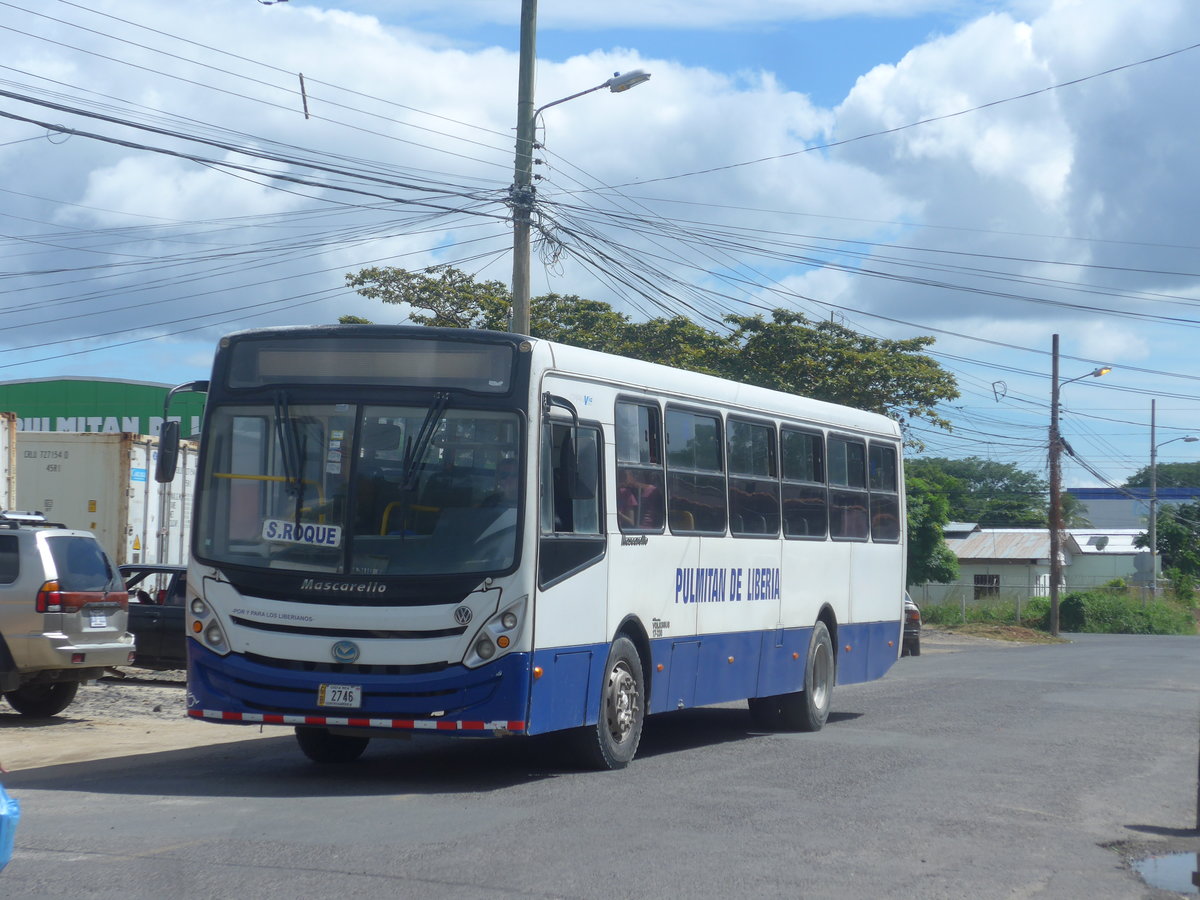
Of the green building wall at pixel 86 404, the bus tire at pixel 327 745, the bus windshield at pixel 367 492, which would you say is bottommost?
the bus tire at pixel 327 745

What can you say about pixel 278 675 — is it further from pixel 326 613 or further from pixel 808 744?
pixel 808 744

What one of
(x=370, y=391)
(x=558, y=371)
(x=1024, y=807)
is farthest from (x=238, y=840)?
(x=1024, y=807)

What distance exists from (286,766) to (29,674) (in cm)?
386

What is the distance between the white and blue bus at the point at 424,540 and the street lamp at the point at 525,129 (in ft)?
26.4

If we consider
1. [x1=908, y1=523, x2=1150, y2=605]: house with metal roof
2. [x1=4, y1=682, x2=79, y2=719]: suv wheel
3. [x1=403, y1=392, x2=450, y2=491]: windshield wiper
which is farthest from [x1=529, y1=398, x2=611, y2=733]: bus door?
[x1=908, y1=523, x2=1150, y2=605]: house with metal roof

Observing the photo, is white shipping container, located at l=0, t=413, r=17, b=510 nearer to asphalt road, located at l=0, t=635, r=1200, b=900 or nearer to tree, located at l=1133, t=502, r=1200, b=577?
asphalt road, located at l=0, t=635, r=1200, b=900

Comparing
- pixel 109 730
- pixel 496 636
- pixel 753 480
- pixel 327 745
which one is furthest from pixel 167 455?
pixel 753 480

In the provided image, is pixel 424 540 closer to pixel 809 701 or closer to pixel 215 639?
pixel 215 639

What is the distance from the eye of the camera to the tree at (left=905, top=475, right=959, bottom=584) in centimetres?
4625

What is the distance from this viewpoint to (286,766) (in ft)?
36.0

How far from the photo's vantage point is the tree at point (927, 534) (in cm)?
4625

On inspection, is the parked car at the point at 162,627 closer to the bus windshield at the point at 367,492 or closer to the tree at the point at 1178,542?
the bus windshield at the point at 367,492

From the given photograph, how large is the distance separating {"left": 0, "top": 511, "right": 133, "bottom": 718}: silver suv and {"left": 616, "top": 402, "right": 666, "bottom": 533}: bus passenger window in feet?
19.0

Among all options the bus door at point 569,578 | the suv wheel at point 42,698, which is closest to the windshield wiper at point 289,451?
the bus door at point 569,578
